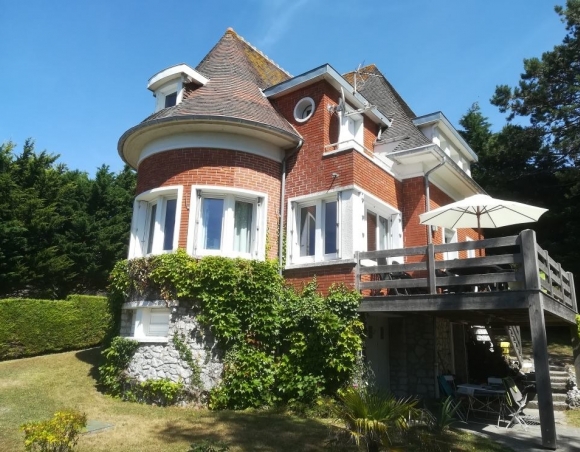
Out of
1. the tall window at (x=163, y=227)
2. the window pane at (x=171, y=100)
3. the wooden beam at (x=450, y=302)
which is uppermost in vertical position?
the window pane at (x=171, y=100)

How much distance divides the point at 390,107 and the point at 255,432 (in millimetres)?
11913

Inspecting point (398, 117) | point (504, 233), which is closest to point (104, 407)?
point (398, 117)

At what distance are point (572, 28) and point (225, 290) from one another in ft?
80.1

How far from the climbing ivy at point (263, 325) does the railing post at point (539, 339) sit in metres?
3.51

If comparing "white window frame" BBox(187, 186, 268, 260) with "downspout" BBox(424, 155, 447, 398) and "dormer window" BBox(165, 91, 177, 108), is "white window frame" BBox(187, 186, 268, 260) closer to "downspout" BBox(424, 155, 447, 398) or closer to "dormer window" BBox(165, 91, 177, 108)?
"dormer window" BBox(165, 91, 177, 108)

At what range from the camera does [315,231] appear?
475 inches

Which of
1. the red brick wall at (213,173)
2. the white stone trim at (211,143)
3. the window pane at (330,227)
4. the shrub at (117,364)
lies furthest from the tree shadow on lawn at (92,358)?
the window pane at (330,227)

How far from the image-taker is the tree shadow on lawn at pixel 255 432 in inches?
292

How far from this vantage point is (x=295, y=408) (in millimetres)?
9688

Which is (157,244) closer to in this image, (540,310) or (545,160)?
(540,310)

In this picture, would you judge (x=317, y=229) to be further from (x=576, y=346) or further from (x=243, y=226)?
(x=576, y=346)

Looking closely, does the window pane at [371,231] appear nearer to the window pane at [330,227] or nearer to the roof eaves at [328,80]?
the window pane at [330,227]

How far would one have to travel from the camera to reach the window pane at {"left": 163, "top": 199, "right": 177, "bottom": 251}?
12.0 metres

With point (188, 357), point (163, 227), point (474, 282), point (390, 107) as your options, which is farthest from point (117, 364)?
point (390, 107)
